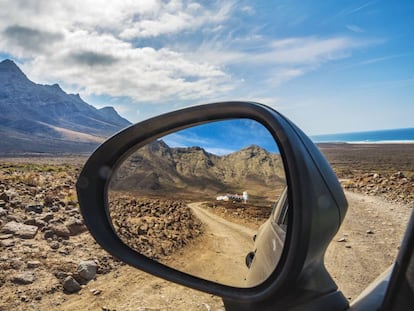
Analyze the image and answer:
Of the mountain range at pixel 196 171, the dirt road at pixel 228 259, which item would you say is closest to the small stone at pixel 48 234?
the mountain range at pixel 196 171

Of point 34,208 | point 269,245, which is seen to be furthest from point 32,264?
point 269,245

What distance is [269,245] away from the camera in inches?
58.2

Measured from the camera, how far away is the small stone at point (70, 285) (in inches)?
165

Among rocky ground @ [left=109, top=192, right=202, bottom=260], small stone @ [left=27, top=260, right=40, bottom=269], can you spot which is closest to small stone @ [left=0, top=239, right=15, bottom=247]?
small stone @ [left=27, top=260, right=40, bottom=269]

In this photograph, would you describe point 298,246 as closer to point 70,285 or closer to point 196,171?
point 196,171

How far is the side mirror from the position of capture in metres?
1.19

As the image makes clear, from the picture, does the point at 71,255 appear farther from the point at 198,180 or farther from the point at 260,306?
the point at 260,306

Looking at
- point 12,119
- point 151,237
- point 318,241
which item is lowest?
point 151,237

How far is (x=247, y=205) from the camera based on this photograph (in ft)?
5.23

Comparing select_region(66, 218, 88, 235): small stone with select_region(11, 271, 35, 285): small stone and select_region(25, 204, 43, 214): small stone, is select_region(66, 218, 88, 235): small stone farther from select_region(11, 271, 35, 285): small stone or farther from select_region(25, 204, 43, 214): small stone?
select_region(11, 271, 35, 285): small stone

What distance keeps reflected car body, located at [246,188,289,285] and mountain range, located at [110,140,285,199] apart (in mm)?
97

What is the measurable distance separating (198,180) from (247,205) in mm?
281

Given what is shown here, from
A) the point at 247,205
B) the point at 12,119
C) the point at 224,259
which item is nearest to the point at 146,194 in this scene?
the point at 224,259

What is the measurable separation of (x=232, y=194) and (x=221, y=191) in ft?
0.17
